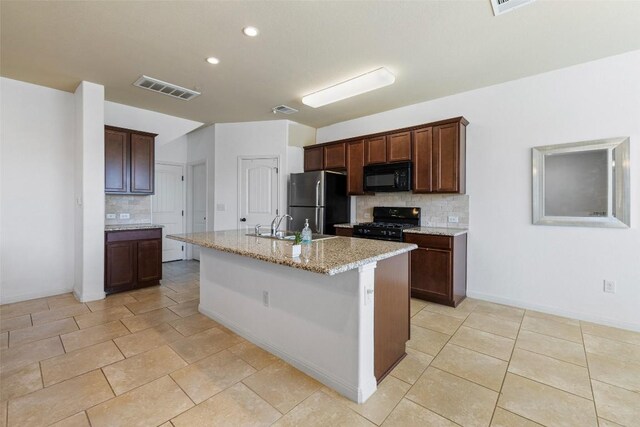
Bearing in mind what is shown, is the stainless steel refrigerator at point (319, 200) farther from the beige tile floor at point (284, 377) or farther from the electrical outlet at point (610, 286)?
the electrical outlet at point (610, 286)

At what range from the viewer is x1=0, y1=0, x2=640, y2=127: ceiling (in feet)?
7.05

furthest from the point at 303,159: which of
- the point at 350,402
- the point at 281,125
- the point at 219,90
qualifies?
the point at 350,402

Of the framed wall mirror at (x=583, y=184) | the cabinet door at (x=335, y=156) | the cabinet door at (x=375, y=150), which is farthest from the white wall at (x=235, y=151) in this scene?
the framed wall mirror at (x=583, y=184)

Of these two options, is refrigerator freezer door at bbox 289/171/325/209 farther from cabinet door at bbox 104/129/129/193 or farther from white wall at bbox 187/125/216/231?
cabinet door at bbox 104/129/129/193

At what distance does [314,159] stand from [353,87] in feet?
5.70

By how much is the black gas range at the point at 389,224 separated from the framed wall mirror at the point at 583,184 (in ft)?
4.64

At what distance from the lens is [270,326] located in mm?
2357

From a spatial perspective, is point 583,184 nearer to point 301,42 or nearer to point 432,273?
point 432,273

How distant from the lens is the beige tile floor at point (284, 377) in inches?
64.8

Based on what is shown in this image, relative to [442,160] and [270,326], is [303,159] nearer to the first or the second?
[442,160]

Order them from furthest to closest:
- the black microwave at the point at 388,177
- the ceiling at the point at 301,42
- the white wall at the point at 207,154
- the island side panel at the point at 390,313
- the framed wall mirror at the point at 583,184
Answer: the white wall at the point at 207,154
the black microwave at the point at 388,177
the framed wall mirror at the point at 583,184
the ceiling at the point at 301,42
the island side panel at the point at 390,313

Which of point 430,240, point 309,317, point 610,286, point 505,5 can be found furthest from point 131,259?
point 610,286

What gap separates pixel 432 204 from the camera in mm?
4004

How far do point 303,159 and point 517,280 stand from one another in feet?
11.8
